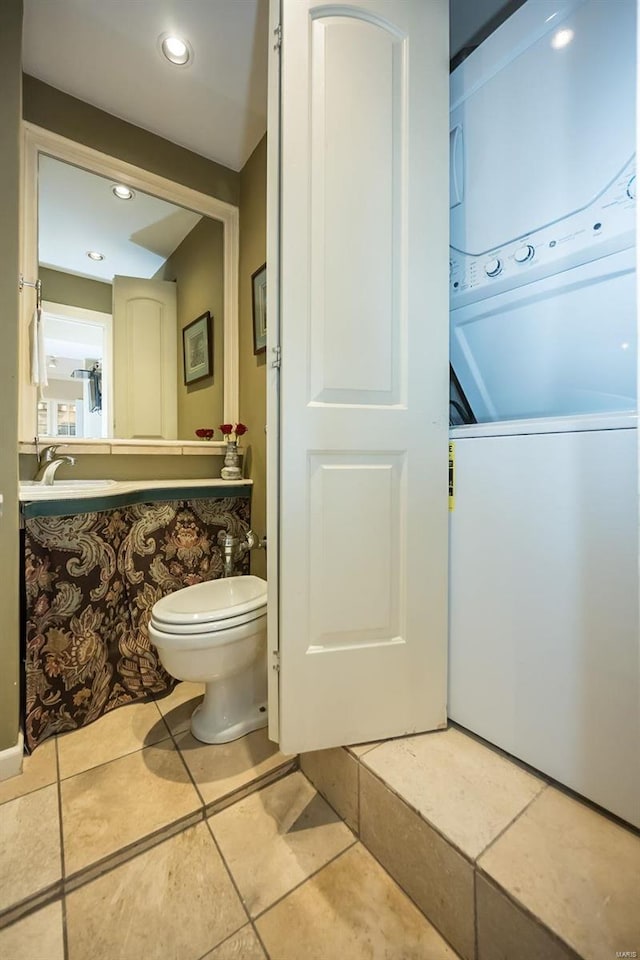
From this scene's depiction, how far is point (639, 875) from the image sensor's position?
696mm

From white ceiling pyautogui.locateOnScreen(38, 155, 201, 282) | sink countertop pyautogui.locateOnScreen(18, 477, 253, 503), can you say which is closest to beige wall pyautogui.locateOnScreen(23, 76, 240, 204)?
white ceiling pyautogui.locateOnScreen(38, 155, 201, 282)

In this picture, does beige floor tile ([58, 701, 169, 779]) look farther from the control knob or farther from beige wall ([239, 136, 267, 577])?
the control knob

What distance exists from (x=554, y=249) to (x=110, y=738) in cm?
207

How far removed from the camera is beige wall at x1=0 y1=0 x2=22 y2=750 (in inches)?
45.9

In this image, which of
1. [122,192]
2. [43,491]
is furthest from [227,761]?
[122,192]

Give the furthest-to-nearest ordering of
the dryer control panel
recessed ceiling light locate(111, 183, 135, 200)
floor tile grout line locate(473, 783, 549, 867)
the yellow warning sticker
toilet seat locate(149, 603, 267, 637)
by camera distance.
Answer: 1. recessed ceiling light locate(111, 183, 135, 200)
2. toilet seat locate(149, 603, 267, 637)
3. the yellow warning sticker
4. the dryer control panel
5. floor tile grout line locate(473, 783, 549, 867)

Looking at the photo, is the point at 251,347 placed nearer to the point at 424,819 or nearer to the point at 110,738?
the point at 110,738

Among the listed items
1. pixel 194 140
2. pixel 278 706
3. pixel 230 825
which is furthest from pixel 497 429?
pixel 194 140

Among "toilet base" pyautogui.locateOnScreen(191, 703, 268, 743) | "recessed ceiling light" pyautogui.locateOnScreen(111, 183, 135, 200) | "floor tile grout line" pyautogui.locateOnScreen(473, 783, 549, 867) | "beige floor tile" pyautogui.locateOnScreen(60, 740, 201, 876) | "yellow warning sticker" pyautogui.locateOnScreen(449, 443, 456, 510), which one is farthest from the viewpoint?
"recessed ceiling light" pyautogui.locateOnScreen(111, 183, 135, 200)

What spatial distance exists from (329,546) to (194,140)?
7.15ft

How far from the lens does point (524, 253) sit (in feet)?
3.43

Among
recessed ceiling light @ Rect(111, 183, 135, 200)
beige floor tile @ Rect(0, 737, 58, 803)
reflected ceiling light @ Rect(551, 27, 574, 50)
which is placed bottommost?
beige floor tile @ Rect(0, 737, 58, 803)

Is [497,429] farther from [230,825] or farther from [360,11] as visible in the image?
[230,825]

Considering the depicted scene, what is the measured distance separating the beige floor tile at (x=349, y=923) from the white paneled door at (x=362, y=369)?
0.29 m
